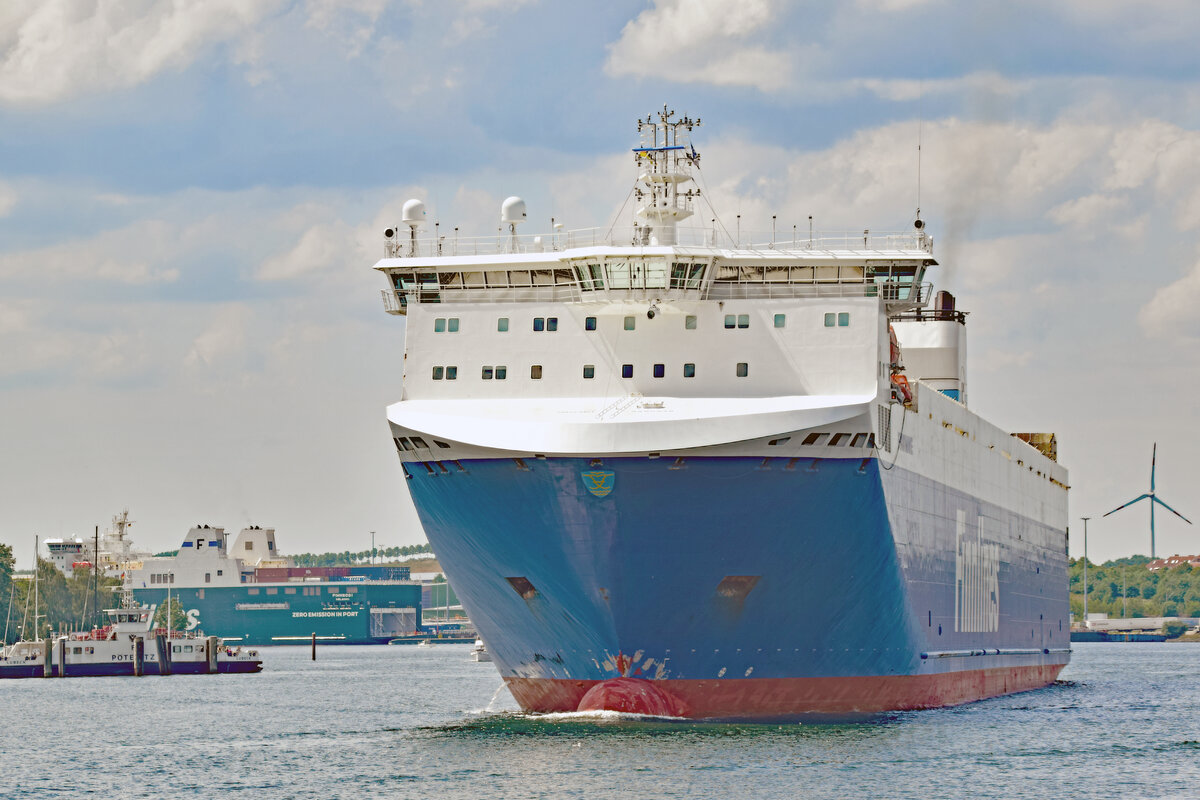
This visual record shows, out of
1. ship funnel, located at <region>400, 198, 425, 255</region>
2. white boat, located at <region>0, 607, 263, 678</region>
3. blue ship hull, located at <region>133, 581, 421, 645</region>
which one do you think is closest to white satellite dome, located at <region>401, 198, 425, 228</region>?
ship funnel, located at <region>400, 198, 425, 255</region>

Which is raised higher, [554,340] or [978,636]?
[554,340]

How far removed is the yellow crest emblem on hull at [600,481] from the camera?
3319 centimetres

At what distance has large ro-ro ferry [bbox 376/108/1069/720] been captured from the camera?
33.5 meters

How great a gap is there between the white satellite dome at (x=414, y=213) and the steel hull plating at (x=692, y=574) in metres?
5.89

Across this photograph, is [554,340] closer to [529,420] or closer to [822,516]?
[529,420]

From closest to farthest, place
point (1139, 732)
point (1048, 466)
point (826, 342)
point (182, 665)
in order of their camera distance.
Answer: point (826, 342) → point (1139, 732) → point (1048, 466) → point (182, 665)

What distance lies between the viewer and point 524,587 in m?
35.3

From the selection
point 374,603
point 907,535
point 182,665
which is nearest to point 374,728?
point 907,535

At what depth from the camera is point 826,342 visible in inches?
1403

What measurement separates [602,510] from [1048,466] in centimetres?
3272

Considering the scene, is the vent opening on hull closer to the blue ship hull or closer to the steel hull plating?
the steel hull plating

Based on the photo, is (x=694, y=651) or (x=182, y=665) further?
(x=182, y=665)

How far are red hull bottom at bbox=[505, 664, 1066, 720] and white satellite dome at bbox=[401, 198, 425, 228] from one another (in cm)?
1023

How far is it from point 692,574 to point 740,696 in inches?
114
